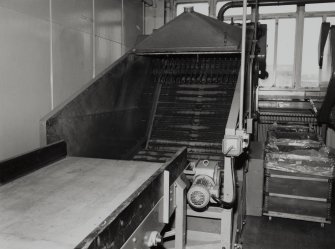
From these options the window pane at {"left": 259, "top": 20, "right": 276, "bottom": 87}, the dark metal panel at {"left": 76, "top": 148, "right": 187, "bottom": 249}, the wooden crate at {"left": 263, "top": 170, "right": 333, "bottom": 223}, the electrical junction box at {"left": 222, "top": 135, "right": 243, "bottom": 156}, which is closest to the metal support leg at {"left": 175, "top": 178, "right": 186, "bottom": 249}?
the dark metal panel at {"left": 76, "top": 148, "right": 187, "bottom": 249}

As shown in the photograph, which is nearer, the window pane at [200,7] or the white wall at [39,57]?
the white wall at [39,57]

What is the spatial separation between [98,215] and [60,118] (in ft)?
3.43

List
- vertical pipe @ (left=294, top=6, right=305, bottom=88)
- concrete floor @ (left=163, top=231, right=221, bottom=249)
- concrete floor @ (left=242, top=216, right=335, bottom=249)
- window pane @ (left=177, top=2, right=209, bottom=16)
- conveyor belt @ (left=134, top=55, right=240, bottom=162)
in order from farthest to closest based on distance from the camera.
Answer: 1. window pane @ (left=177, top=2, right=209, bottom=16)
2. vertical pipe @ (left=294, top=6, right=305, bottom=88)
3. conveyor belt @ (left=134, top=55, right=240, bottom=162)
4. concrete floor @ (left=242, top=216, right=335, bottom=249)
5. concrete floor @ (left=163, top=231, right=221, bottom=249)

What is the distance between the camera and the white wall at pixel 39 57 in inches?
86.7

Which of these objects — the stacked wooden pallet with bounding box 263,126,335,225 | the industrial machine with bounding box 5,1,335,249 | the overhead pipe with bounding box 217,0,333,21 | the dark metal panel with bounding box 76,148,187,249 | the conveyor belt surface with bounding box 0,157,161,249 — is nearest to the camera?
the dark metal panel with bounding box 76,148,187,249

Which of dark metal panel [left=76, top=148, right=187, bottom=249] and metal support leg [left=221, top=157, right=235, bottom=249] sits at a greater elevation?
dark metal panel [left=76, top=148, right=187, bottom=249]

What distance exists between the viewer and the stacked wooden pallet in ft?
10.4

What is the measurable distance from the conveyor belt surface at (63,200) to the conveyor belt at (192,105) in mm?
1493

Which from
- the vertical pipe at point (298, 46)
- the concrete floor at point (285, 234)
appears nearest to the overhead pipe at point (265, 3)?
the vertical pipe at point (298, 46)

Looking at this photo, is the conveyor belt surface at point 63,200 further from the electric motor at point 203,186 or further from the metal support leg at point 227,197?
the metal support leg at point 227,197

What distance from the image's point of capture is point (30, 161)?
5.49 ft

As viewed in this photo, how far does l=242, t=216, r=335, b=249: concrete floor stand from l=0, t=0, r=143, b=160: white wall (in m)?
2.12

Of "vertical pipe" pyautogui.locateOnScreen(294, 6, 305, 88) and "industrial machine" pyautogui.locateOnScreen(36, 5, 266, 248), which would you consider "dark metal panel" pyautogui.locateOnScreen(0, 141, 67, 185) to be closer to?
"industrial machine" pyautogui.locateOnScreen(36, 5, 266, 248)

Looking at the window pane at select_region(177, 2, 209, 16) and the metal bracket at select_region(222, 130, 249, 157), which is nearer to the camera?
the metal bracket at select_region(222, 130, 249, 157)
